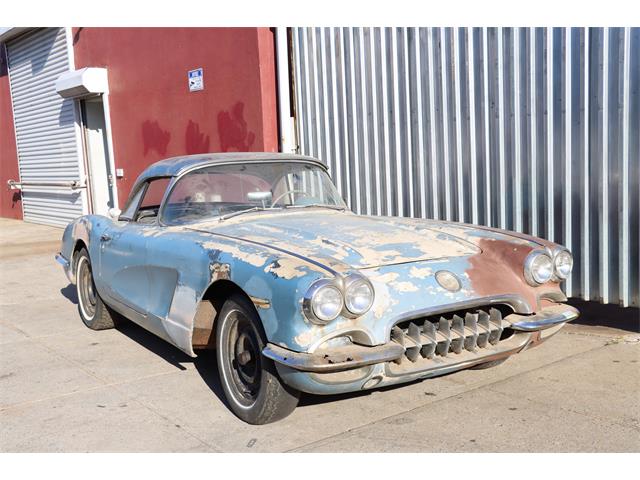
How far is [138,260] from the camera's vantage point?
4379mm

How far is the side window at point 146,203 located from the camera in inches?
188

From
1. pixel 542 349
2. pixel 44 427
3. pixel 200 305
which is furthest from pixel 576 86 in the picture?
pixel 44 427

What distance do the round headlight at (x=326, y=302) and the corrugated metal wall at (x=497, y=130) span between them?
3038 millimetres

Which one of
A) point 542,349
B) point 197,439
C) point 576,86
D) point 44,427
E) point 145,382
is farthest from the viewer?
point 576,86

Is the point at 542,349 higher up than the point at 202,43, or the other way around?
the point at 202,43

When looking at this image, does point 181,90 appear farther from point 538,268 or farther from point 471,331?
point 471,331

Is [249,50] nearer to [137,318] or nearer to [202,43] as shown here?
[202,43]

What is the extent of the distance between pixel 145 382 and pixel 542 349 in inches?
104

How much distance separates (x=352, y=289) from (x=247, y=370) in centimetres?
84

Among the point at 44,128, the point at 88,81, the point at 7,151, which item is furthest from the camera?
the point at 7,151

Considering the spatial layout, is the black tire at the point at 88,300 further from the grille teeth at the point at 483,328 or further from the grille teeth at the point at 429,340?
the grille teeth at the point at 483,328

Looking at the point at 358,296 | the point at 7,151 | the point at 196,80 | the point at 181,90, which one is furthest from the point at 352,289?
the point at 7,151

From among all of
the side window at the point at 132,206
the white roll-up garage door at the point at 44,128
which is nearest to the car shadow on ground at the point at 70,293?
the side window at the point at 132,206

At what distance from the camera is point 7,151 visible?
16.1 m
